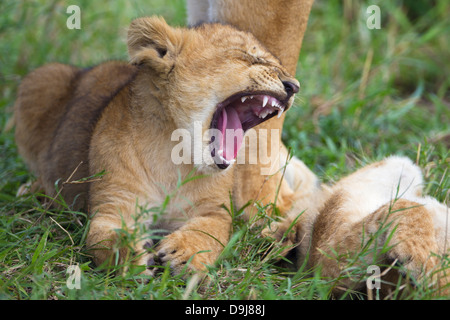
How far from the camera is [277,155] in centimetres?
398

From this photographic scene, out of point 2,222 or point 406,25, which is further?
point 406,25

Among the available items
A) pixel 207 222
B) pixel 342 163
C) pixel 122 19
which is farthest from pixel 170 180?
pixel 122 19

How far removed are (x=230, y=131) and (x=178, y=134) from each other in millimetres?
291

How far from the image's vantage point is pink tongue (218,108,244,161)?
11.1 feet

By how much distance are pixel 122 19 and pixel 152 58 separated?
3913mm

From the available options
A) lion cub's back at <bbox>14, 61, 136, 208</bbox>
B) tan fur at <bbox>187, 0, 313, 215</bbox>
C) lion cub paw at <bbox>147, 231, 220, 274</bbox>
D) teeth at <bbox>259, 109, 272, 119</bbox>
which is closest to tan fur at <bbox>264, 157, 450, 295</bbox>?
tan fur at <bbox>187, 0, 313, 215</bbox>

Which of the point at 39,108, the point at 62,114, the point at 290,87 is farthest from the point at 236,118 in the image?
the point at 39,108

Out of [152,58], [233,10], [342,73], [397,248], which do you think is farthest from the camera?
[342,73]

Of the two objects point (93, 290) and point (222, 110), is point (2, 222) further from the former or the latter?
point (222, 110)

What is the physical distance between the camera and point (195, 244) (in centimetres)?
319

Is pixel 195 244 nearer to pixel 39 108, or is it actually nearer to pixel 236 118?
pixel 236 118

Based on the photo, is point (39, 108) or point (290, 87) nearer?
point (290, 87)

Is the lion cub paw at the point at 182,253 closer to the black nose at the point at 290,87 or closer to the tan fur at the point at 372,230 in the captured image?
the tan fur at the point at 372,230

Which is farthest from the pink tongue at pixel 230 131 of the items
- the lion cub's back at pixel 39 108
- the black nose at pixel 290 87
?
the lion cub's back at pixel 39 108
